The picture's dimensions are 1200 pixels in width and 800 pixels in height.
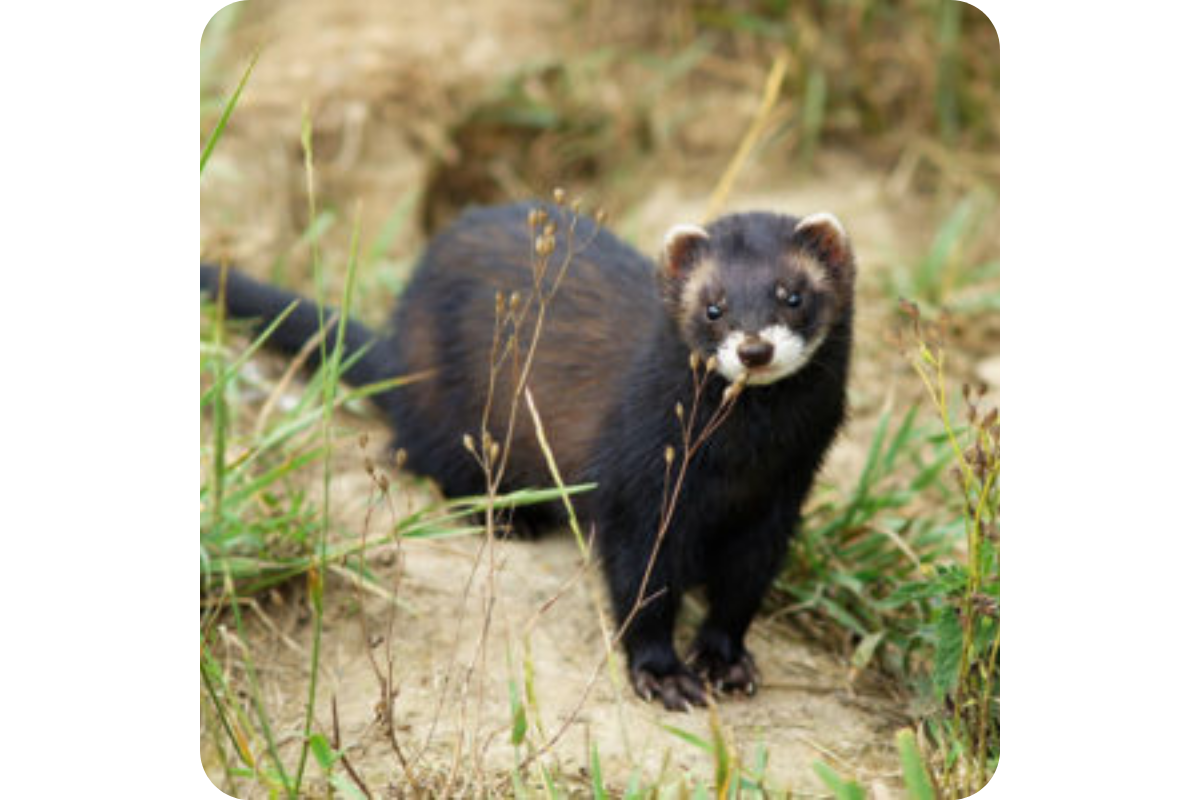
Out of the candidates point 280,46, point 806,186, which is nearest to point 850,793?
point 806,186

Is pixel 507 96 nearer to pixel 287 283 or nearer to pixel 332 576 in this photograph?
pixel 287 283

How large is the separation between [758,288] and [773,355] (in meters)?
0.17

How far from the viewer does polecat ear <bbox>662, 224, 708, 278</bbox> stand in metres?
3.33

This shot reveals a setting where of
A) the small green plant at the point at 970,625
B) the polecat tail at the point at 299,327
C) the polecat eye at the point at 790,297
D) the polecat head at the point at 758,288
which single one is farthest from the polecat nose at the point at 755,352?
the polecat tail at the point at 299,327

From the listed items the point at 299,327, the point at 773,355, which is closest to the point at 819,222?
the point at 773,355

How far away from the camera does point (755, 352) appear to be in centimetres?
305

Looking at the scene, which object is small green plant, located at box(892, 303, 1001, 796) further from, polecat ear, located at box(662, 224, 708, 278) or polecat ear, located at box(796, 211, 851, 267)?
polecat ear, located at box(662, 224, 708, 278)

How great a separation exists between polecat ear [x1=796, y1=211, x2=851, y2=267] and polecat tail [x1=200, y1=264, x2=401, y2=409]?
1.28 metres

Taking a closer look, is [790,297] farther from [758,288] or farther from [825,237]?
[825,237]

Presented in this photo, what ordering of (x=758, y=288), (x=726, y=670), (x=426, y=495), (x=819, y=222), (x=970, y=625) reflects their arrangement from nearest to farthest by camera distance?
(x=970, y=625), (x=758, y=288), (x=819, y=222), (x=726, y=670), (x=426, y=495)

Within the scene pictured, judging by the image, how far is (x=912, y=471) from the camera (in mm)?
4414

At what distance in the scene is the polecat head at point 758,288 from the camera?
10.2 ft

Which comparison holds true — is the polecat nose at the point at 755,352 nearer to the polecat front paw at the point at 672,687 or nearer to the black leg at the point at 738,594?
the black leg at the point at 738,594

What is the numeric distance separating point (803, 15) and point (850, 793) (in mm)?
3631
